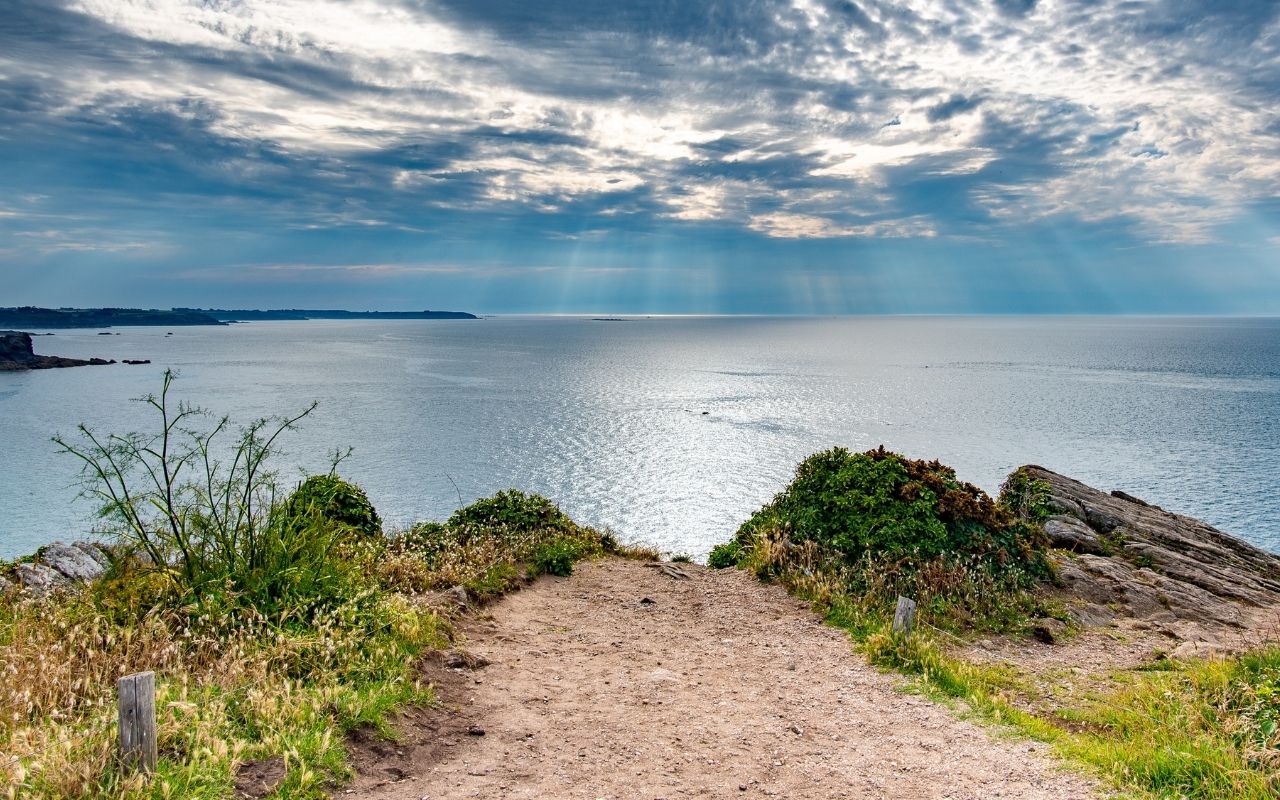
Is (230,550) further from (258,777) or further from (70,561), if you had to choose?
(70,561)

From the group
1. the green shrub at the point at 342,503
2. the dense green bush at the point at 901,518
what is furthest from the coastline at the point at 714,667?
the dense green bush at the point at 901,518

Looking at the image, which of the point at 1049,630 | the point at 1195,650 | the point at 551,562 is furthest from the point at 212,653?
the point at 1195,650

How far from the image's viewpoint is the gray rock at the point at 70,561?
504 inches

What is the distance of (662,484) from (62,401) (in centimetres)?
7170

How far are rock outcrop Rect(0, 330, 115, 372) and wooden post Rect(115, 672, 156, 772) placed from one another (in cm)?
14189

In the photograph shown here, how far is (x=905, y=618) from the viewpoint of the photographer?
1040 centimetres

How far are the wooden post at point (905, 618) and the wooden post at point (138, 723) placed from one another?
29.9ft

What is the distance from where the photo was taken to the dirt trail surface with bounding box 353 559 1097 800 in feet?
22.4

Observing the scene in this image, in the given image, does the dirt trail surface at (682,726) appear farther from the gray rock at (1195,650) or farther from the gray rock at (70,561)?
the gray rock at (70,561)

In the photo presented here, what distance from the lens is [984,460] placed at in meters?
50.6

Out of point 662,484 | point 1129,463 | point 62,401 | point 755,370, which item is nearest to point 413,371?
point 62,401

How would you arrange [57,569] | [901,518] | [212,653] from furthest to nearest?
[901,518]
[57,569]
[212,653]

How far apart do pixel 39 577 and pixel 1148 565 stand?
70.6 feet

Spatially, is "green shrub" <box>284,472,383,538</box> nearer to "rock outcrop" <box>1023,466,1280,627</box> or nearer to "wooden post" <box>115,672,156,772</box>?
"wooden post" <box>115,672,156,772</box>
